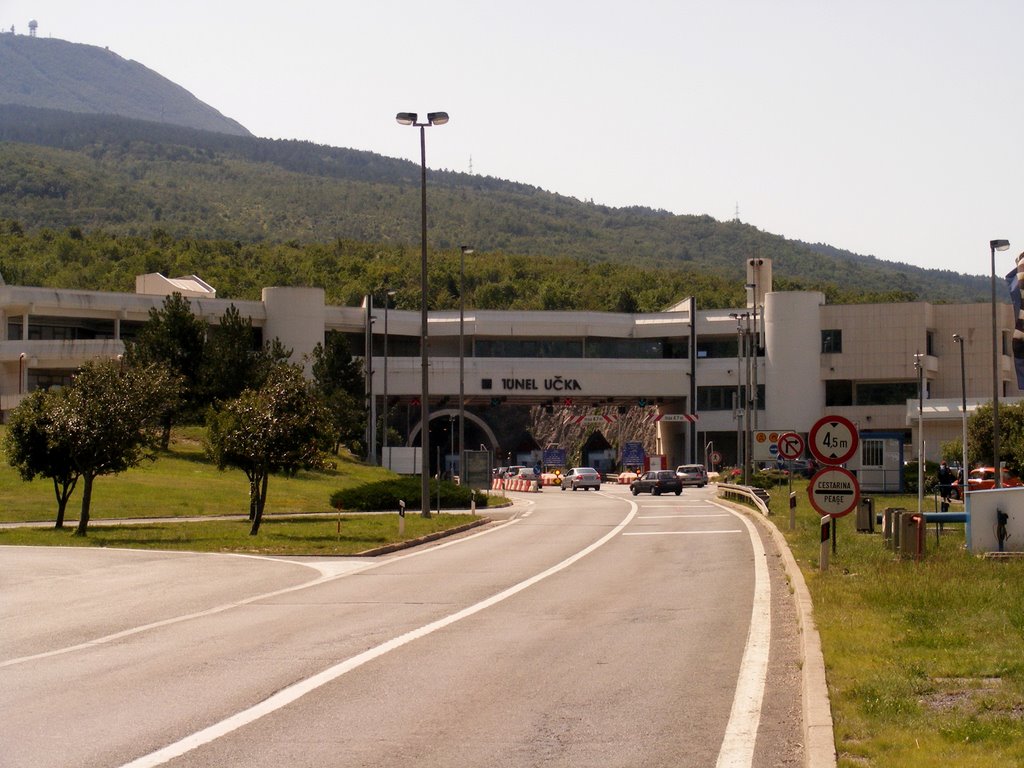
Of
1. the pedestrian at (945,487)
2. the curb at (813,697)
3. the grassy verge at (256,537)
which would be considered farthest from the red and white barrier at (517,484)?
the curb at (813,697)

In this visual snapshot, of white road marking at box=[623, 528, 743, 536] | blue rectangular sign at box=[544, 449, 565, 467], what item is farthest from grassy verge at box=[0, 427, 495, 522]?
blue rectangular sign at box=[544, 449, 565, 467]

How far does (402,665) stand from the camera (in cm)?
1269

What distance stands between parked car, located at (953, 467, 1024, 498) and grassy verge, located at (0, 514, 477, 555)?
18039mm

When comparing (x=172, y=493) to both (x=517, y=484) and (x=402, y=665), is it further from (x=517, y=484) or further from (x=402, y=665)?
(x=402, y=665)

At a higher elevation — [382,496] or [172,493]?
[382,496]

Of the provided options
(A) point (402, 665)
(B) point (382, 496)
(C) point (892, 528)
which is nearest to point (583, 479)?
(B) point (382, 496)

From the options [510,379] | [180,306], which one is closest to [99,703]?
[180,306]

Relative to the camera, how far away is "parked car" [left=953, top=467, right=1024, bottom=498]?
1821 inches

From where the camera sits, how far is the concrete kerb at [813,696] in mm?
8203

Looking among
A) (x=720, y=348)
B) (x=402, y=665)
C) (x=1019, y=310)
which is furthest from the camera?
(x=720, y=348)

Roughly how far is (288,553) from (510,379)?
6533cm

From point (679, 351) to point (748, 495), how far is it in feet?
168

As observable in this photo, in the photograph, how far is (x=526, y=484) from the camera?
244ft

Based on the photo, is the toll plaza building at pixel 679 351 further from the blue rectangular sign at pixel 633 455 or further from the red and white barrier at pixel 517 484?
the red and white barrier at pixel 517 484
